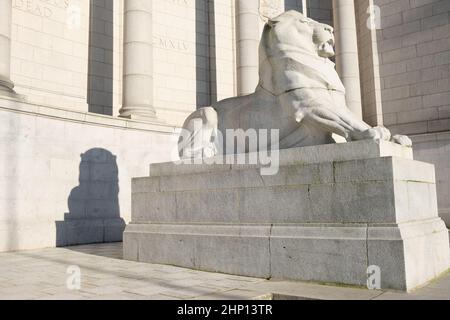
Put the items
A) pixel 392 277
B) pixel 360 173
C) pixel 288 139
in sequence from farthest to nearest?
pixel 288 139 < pixel 360 173 < pixel 392 277

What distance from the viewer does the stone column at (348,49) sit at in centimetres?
1809

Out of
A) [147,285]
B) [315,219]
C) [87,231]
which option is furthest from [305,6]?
[147,285]

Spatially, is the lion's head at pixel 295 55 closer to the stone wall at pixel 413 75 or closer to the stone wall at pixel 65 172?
the stone wall at pixel 65 172

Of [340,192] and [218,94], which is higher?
[218,94]

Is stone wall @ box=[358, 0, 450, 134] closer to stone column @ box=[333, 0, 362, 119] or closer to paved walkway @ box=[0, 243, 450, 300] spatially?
stone column @ box=[333, 0, 362, 119]

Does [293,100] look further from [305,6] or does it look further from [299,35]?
[305,6]

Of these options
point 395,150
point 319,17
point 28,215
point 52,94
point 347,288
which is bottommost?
point 347,288

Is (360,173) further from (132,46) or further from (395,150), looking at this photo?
(132,46)

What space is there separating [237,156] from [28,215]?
652 centimetres

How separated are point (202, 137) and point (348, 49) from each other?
12.4 meters

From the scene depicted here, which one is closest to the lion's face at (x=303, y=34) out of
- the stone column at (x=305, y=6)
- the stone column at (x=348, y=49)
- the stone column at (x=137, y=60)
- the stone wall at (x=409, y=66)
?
the stone column at (x=137, y=60)

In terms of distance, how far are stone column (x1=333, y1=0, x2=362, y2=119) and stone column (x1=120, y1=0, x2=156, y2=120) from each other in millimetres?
8289

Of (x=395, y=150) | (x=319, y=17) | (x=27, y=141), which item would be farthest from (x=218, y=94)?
(x=395, y=150)

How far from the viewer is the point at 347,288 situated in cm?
573
